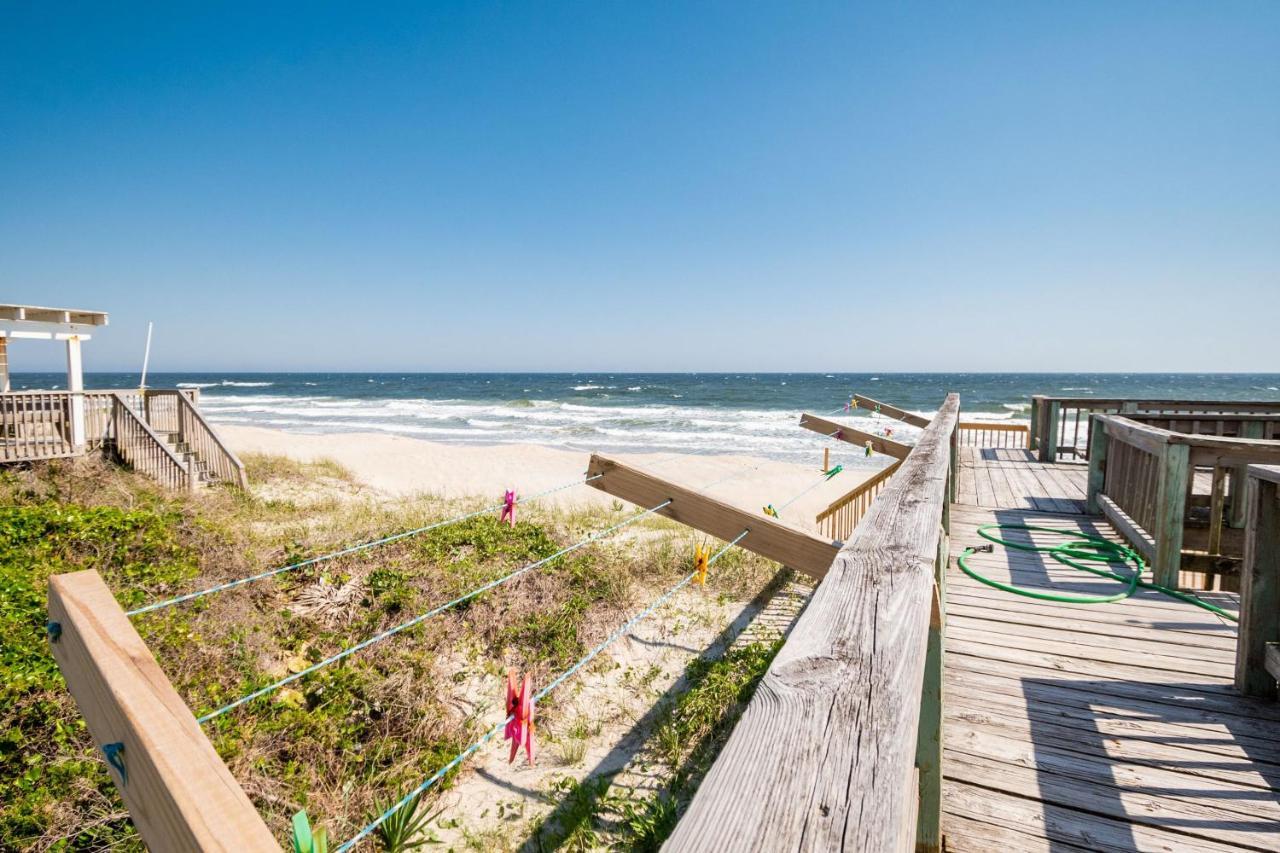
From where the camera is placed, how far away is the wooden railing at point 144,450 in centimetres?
989

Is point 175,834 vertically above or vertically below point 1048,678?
above

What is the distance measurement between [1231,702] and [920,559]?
2.52 metres

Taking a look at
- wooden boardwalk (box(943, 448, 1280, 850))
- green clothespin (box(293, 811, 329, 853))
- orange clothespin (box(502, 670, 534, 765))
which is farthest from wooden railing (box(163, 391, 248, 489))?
green clothespin (box(293, 811, 329, 853))

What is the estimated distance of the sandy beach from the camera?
12719 millimetres

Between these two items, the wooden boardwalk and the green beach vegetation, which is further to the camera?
the green beach vegetation

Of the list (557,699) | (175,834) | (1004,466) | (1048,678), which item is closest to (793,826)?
(175,834)

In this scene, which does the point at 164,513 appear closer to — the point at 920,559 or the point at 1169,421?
the point at 920,559

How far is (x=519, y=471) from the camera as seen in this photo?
16.0 m

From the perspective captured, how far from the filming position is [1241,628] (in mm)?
2682

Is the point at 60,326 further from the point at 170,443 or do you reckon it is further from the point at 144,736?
the point at 144,736

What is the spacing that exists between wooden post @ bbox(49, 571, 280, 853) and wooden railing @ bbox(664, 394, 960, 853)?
53cm

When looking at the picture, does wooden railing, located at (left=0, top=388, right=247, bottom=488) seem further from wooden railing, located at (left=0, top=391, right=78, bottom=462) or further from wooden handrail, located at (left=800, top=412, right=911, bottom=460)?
wooden handrail, located at (left=800, top=412, right=911, bottom=460)

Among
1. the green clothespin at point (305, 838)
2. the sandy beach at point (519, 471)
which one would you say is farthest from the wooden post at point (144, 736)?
the sandy beach at point (519, 471)

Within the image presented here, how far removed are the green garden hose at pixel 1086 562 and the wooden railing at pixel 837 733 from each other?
322cm
